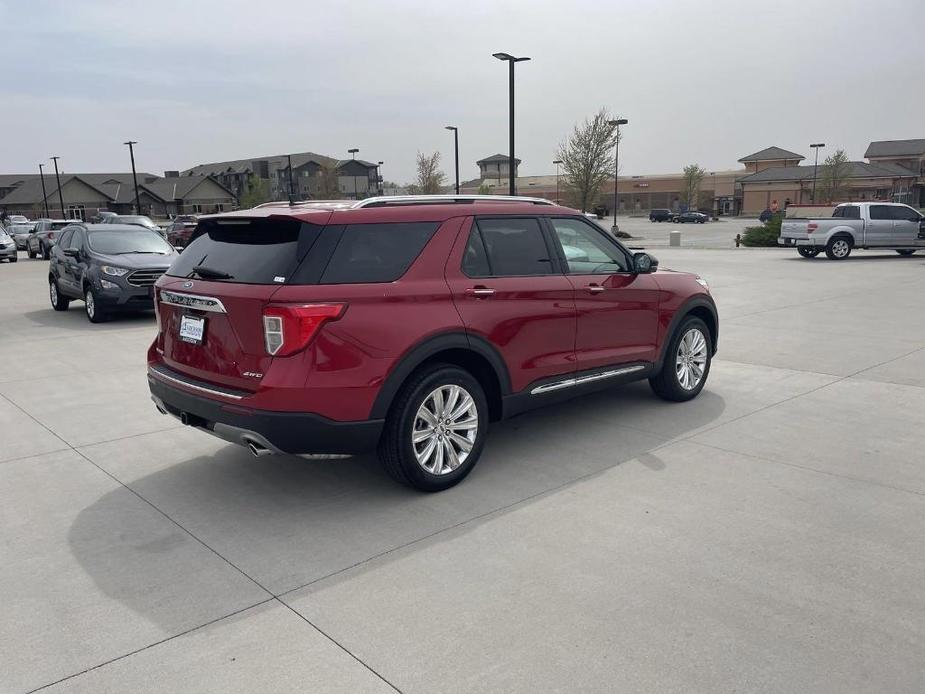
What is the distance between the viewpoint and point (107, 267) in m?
12.0

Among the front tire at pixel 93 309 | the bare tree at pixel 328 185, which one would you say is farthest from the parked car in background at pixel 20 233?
the front tire at pixel 93 309

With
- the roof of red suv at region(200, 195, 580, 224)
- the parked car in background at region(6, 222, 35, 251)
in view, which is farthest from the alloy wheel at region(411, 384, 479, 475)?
the parked car in background at region(6, 222, 35, 251)

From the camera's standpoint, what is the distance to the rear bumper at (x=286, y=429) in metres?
3.99

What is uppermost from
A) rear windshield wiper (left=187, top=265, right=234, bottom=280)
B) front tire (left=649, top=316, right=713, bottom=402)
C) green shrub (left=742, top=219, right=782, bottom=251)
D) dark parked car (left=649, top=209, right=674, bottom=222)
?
rear windshield wiper (left=187, top=265, right=234, bottom=280)

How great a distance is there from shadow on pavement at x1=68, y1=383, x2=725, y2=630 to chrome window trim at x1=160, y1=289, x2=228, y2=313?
1.19 m

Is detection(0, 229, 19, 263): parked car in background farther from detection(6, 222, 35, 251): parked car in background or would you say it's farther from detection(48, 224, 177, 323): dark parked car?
detection(48, 224, 177, 323): dark parked car

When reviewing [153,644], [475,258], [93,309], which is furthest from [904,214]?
[153,644]

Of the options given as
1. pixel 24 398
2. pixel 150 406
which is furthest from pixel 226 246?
pixel 24 398

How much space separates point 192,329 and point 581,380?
272 centimetres

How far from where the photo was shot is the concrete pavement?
9.48 feet

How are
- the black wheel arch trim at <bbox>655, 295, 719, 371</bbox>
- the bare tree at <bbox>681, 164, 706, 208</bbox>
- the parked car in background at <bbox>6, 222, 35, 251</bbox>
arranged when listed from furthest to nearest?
the bare tree at <bbox>681, 164, 706, 208</bbox>, the parked car in background at <bbox>6, 222, 35, 251</bbox>, the black wheel arch trim at <bbox>655, 295, 719, 371</bbox>

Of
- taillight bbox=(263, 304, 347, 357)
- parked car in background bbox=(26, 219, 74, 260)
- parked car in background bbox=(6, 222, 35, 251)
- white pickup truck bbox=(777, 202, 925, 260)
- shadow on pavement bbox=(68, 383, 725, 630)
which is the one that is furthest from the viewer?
parked car in background bbox=(6, 222, 35, 251)

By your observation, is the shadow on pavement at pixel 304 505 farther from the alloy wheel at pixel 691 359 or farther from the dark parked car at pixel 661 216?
the dark parked car at pixel 661 216

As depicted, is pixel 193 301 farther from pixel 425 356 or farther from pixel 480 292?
pixel 480 292
